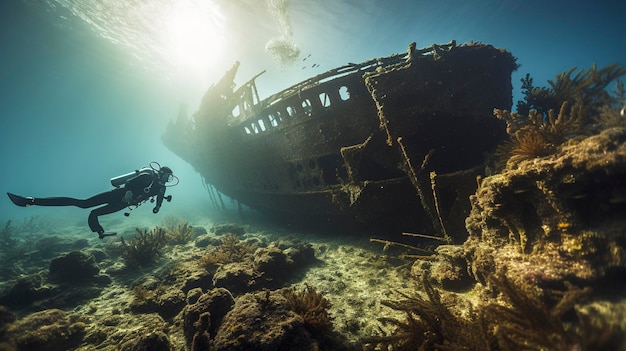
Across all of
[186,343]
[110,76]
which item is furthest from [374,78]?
[110,76]

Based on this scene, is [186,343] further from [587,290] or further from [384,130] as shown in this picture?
[384,130]

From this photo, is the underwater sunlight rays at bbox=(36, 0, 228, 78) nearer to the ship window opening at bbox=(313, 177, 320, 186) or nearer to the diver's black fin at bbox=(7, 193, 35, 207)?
the diver's black fin at bbox=(7, 193, 35, 207)

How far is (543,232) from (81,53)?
42229mm

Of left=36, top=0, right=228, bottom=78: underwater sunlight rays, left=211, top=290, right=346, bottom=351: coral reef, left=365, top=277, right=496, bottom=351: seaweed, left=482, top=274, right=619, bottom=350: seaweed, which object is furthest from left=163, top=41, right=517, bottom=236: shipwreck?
left=36, top=0, right=228, bottom=78: underwater sunlight rays

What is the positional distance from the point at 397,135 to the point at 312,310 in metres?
4.52

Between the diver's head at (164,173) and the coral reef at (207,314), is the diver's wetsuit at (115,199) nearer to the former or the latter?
the diver's head at (164,173)

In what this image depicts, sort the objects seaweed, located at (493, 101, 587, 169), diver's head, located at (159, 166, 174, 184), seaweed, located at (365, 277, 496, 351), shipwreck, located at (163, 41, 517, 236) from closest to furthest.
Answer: seaweed, located at (365, 277, 496, 351), seaweed, located at (493, 101, 587, 169), shipwreck, located at (163, 41, 517, 236), diver's head, located at (159, 166, 174, 184)

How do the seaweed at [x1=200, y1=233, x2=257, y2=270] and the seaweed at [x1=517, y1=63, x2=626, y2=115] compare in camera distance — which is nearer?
the seaweed at [x1=517, y1=63, x2=626, y2=115]

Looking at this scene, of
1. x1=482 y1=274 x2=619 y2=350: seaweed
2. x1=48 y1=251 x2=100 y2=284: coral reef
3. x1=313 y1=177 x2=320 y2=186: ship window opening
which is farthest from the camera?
x1=313 y1=177 x2=320 y2=186: ship window opening

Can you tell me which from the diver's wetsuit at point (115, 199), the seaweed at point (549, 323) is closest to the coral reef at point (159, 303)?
the diver's wetsuit at point (115, 199)

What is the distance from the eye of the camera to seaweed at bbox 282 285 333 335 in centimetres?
395

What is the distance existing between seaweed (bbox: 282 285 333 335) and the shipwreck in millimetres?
3202

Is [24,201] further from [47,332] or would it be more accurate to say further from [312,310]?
[312,310]

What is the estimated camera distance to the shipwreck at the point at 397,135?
20.8 ft
